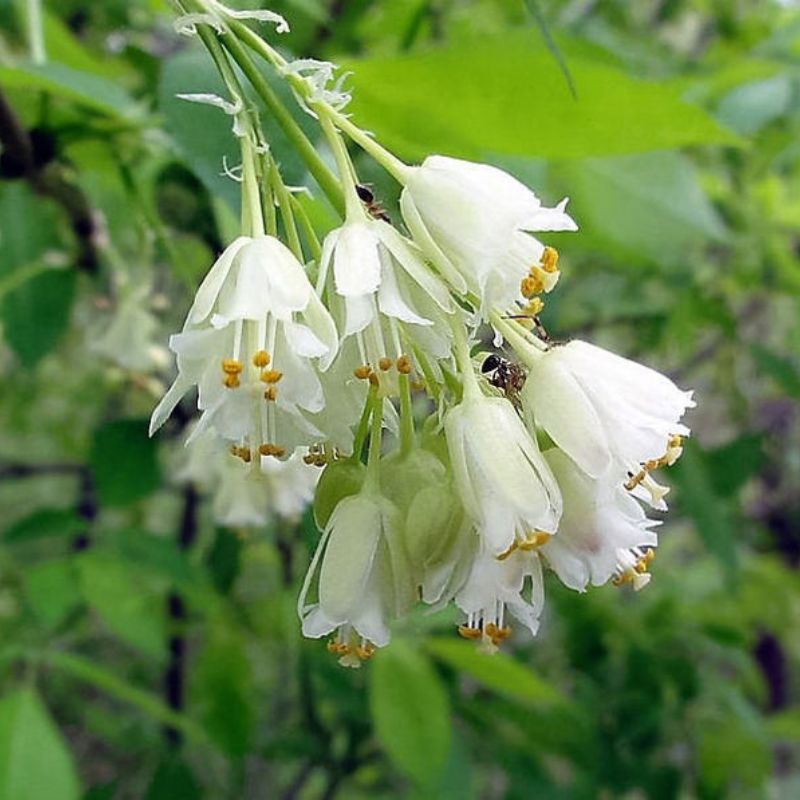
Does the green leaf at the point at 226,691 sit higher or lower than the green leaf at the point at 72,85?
lower

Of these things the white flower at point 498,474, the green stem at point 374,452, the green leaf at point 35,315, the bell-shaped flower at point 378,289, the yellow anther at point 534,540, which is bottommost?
the yellow anther at point 534,540

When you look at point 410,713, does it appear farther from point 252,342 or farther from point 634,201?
point 252,342

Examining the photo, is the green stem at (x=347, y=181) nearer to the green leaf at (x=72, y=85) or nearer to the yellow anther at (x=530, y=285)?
the yellow anther at (x=530, y=285)

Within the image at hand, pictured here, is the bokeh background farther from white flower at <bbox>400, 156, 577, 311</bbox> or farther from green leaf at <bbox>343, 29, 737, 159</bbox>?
white flower at <bbox>400, 156, 577, 311</bbox>

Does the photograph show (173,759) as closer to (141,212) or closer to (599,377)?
(141,212)

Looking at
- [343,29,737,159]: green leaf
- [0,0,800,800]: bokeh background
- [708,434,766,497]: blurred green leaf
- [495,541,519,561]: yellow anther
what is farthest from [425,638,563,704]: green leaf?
[495,541,519,561]: yellow anther

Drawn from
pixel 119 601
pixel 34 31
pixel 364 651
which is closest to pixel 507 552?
pixel 364 651

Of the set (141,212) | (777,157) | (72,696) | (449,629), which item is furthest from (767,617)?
(141,212)

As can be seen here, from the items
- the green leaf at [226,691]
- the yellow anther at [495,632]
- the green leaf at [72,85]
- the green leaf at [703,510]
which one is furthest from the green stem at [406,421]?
the green leaf at [226,691]
